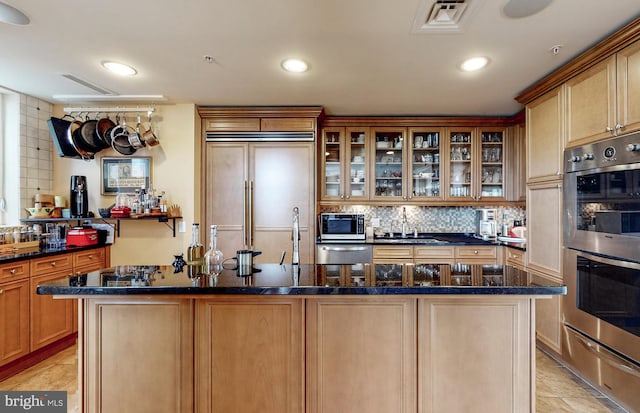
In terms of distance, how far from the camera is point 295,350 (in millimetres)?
1515

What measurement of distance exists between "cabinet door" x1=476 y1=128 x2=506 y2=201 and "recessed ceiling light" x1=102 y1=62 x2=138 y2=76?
377cm

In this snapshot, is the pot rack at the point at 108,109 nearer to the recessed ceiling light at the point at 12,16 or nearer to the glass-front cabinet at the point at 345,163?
the recessed ceiling light at the point at 12,16

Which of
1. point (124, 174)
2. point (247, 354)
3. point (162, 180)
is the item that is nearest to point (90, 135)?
point (124, 174)

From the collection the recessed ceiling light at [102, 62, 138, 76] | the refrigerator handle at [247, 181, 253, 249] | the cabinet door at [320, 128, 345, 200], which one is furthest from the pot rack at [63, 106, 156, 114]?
the cabinet door at [320, 128, 345, 200]

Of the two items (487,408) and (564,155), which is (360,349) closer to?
(487,408)

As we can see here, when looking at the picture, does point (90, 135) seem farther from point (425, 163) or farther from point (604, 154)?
point (604, 154)

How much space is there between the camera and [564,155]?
2443 mm

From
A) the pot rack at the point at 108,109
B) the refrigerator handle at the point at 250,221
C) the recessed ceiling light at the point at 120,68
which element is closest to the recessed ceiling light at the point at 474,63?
the refrigerator handle at the point at 250,221

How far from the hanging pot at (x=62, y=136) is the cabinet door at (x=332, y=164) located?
2.71 meters

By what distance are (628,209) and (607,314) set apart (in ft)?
2.35

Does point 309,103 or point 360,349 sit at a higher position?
point 309,103

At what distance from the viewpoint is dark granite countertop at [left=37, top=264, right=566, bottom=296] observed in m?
1.41

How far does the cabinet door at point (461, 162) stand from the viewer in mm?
3855

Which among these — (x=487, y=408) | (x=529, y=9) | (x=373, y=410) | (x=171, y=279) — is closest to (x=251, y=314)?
(x=171, y=279)
